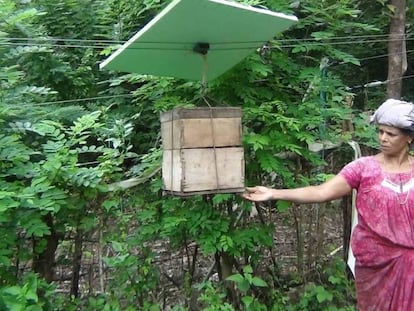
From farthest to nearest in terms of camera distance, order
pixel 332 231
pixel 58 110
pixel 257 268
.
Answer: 1. pixel 332 231
2. pixel 257 268
3. pixel 58 110

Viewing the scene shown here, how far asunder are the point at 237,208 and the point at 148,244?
2.10 ft

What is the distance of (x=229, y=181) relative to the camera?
2.10 meters

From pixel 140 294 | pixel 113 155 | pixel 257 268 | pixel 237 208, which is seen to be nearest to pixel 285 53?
pixel 237 208

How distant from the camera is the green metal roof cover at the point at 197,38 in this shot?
5.99 feet

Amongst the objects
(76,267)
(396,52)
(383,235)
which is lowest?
(76,267)

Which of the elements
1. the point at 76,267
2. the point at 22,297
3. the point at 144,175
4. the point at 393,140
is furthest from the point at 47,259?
the point at 393,140

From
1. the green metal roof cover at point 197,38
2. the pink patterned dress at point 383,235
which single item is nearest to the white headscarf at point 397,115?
the pink patterned dress at point 383,235

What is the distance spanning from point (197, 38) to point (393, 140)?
99cm

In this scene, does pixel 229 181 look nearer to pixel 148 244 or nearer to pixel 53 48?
pixel 148 244

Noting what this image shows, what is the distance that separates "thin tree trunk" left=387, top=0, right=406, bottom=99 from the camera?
189 inches

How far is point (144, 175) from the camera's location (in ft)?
9.64

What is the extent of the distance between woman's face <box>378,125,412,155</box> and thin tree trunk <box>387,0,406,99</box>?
9.53ft

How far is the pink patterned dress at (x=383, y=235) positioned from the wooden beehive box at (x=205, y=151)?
59cm

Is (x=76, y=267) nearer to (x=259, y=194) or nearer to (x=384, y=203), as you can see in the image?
(x=259, y=194)
